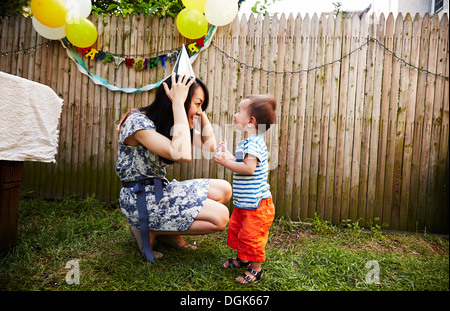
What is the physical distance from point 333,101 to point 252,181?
163 centimetres

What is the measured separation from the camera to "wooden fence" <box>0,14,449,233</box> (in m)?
2.78

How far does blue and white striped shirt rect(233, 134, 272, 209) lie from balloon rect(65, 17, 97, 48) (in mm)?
2280

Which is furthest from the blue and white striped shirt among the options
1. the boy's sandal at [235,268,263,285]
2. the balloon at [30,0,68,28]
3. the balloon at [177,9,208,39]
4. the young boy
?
the balloon at [30,0,68,28]

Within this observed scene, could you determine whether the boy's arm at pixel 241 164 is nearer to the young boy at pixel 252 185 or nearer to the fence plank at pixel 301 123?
the young boy at pixel 252 185

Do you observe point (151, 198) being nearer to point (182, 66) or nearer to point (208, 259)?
point (208, 259)

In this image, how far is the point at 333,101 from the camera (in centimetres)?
290

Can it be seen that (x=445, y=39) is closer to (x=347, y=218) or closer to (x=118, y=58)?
(x=347, y=218)

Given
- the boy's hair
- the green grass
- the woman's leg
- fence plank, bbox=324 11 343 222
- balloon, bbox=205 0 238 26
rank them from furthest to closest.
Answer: fence plank, bbox=324 11 343 222, balloon, bbox=205 0 238 26, the woman's leg, the boy's hair, the green grass

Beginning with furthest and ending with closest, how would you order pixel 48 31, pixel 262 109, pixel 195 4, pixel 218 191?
pixel 48 31 → pixel 195 4 → pixel 218 191 → pixel 262 109

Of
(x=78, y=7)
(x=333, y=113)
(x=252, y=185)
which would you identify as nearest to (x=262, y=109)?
(x=252, y=185)

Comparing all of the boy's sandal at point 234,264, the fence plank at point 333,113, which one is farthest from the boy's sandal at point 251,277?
the fence plank at point 333,113

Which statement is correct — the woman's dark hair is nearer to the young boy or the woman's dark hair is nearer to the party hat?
the party hat
